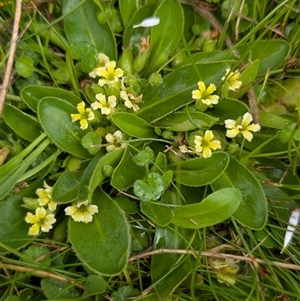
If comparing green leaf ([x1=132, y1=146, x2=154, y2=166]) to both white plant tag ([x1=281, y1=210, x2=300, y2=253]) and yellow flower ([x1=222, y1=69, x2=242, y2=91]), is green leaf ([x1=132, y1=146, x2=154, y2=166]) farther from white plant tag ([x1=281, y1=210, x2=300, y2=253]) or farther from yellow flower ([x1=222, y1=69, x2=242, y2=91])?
white plant tag ([x1=281, y1=210, x2=300, y2=253])

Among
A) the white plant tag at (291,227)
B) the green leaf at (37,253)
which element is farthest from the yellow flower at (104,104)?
the white plant tag at (291,227)

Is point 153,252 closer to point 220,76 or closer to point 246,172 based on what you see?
point 246,172

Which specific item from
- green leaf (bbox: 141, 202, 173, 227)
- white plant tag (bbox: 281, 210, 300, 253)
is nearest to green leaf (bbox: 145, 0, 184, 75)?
green leaf (bbox: 141, 202, 173, 227)

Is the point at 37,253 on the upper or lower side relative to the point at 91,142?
lower

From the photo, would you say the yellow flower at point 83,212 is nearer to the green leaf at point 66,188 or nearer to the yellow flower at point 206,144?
the green leaf at point 66,188

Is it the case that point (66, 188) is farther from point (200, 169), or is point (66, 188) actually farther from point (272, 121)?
point (272, 121)

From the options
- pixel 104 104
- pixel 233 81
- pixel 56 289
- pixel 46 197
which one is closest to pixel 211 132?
pixel 233 81

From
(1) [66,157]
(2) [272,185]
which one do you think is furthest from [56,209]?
(2) [272,185]
